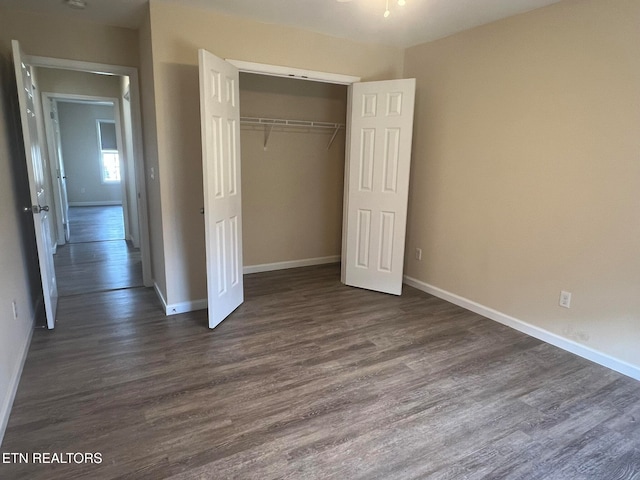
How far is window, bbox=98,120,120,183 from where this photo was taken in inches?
397

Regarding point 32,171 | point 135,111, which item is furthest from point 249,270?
point 32,171

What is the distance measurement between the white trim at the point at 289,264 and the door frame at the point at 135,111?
109cm

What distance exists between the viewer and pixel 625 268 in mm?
2549

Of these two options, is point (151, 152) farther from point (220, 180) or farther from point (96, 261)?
point (96, 261)

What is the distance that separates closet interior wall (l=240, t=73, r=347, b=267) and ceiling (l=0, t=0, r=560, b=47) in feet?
3.48

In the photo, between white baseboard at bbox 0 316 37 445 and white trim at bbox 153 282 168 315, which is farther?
white trim at bbox 153 282 168 315

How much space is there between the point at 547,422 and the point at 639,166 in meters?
1.68

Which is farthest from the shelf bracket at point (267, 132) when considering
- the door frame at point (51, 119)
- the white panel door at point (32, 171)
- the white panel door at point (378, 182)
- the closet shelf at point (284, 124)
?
the door frame at point (51, 119)

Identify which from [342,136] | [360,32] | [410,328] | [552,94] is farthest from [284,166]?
[552,94]

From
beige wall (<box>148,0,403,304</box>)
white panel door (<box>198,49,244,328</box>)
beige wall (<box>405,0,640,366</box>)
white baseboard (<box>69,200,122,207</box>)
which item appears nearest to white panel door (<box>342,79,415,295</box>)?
beige wall (<box>405,0,640,366</box>)

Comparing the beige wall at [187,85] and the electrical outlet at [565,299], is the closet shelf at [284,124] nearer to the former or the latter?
the beige wall at [187,85]

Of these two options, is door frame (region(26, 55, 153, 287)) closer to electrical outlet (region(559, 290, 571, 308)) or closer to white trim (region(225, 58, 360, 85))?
white trim (region(225, 58, 360, 85))

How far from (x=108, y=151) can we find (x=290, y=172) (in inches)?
310

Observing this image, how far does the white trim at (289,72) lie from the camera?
3.31 m
